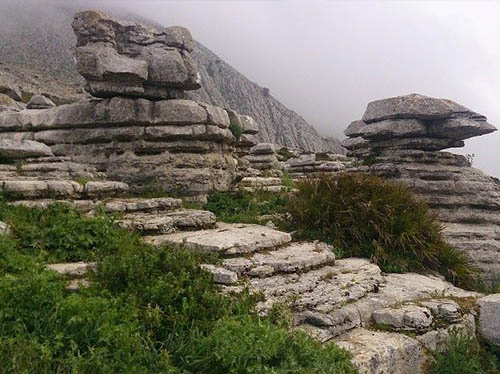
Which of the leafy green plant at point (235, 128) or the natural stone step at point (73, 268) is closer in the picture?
the natural stone step at point (73, 268)

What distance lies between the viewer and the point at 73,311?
17.3ft

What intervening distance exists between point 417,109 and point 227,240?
9.97 m

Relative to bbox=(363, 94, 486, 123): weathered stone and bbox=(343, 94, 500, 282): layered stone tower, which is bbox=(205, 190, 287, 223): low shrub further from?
bbox=(363, 94, 486, 123): weathered stone

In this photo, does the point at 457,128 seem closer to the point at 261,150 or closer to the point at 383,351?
the point at 383,351

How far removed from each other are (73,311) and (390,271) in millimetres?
6521

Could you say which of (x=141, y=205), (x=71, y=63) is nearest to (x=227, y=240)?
(x=141, y=205)

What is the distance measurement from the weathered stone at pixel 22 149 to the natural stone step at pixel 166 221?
10.8 feet

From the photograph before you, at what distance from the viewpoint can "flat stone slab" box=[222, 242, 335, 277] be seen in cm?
736

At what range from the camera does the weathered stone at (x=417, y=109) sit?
1563 cm

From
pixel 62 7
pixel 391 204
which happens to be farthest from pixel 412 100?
pixel 62 7

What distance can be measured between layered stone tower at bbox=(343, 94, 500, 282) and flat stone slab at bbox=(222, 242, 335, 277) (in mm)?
6148

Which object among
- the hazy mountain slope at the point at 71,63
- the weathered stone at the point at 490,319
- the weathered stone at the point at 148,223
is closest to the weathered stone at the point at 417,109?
the weathered stone at the point at 490,319

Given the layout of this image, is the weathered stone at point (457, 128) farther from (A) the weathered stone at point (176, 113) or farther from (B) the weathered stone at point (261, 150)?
(B) the weathered stone at point (261, 150)

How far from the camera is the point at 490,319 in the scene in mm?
7930
